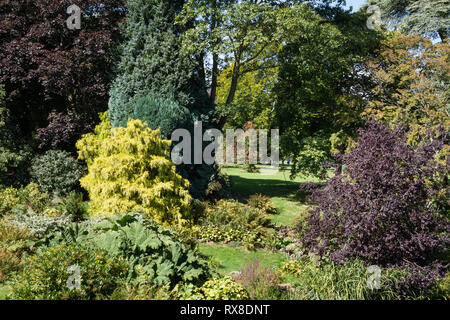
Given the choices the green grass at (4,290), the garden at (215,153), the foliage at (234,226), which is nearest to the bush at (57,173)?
the garden at (215,153)

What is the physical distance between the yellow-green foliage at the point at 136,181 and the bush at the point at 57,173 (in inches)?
107

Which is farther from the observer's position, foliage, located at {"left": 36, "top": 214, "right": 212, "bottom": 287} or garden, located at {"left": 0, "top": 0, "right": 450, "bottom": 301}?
garden, located at {"left": 0, "top": 0, "right": 450, "bottom": 301}

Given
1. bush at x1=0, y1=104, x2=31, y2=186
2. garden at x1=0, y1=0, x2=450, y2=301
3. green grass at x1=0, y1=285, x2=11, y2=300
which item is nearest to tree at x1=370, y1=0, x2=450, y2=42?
garden at x1=0, y1=0, x2=450, y2=301

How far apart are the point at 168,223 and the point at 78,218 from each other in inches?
111

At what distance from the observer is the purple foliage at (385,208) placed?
16.5 ft

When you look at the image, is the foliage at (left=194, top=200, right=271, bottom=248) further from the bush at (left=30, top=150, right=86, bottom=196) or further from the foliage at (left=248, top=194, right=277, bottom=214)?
the bush at (left=30, top=150, right=86, bottom=196)

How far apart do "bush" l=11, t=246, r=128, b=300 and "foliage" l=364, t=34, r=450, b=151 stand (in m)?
9.38

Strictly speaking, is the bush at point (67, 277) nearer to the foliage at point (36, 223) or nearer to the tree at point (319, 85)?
the foliage at point (36, 223)

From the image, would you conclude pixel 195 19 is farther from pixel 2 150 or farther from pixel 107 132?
pixel 2 150

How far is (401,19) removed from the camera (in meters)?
16.9

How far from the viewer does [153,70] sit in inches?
385

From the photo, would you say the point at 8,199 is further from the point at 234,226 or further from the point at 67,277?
the point at 234,226

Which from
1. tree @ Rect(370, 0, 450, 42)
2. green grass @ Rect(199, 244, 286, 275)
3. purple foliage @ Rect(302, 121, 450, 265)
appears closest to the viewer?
purple foliage @ Rect(302, 121, 450, 265)

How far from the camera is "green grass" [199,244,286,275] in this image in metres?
6.37
